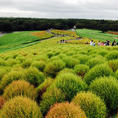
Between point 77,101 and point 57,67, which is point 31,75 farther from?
point 77,101

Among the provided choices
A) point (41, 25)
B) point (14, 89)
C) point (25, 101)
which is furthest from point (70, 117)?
point (41, 25)

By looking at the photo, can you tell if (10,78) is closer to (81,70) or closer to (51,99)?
(51,99)

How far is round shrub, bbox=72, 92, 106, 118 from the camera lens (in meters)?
1.82

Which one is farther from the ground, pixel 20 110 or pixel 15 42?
pixel 20 110

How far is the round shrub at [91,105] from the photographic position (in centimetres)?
182

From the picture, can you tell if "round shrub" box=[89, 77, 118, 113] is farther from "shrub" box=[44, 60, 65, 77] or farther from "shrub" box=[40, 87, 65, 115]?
"shrub" box=[44, 60, 65, 77]

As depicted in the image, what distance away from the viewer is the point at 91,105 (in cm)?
186

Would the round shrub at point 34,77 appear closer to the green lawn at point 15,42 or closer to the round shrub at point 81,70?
the round shrub at point 81,70

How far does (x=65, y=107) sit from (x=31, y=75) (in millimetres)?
1964

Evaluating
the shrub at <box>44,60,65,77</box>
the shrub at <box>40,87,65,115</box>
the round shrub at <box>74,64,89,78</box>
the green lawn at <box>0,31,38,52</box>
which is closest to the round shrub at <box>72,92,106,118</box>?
the shrub at <box>40,87,65,115</box>

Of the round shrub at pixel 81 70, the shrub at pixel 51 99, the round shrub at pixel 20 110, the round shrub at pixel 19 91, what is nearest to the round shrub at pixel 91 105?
the shrub at pixel 51 99

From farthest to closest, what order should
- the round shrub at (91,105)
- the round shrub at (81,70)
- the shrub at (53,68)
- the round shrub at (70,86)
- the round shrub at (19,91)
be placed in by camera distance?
the shrub at (53,68)
the round shrub at (81,70)
the round shrub at (19,91)
the round shrub at (70,86)
the round shrub at (91,105)

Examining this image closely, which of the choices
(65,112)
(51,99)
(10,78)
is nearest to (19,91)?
(51,99)

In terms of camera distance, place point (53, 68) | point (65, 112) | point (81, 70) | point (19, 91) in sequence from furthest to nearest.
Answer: point (53, 68) < point (81, 70) < point (19, 91) < point (65, 112)
